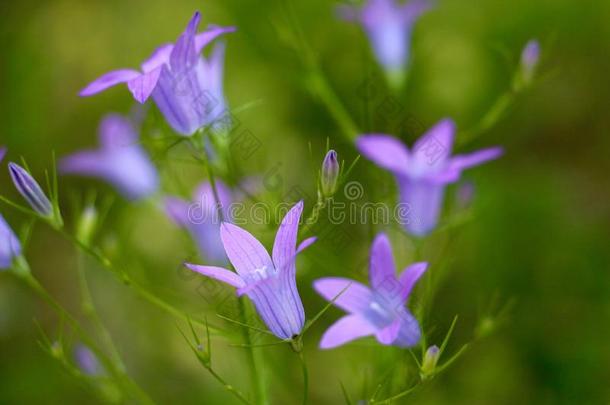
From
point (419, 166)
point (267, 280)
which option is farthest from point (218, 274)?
point (419, 166)

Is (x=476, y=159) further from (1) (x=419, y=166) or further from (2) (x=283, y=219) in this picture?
(2) (x=283, y=219)

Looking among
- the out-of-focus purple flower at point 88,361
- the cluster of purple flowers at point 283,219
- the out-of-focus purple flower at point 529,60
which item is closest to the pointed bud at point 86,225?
the cluster of purple flowers at point 283,219

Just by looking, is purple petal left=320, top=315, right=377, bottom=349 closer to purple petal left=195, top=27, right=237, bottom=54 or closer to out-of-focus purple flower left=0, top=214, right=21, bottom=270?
purple petal left=195, top=27, right=237, bottom=54

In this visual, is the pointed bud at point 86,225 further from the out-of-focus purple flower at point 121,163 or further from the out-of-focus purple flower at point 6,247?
the out-of-focus purple flower at point 121,163

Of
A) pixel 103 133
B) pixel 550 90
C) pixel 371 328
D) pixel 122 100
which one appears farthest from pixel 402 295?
pixel 122 100

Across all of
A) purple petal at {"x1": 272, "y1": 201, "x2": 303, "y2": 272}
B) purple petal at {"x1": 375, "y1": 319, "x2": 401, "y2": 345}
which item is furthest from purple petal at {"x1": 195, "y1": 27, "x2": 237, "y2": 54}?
purple petal at {"x1": 375, "y1": 319, "x2": 401, "y2": 345}
